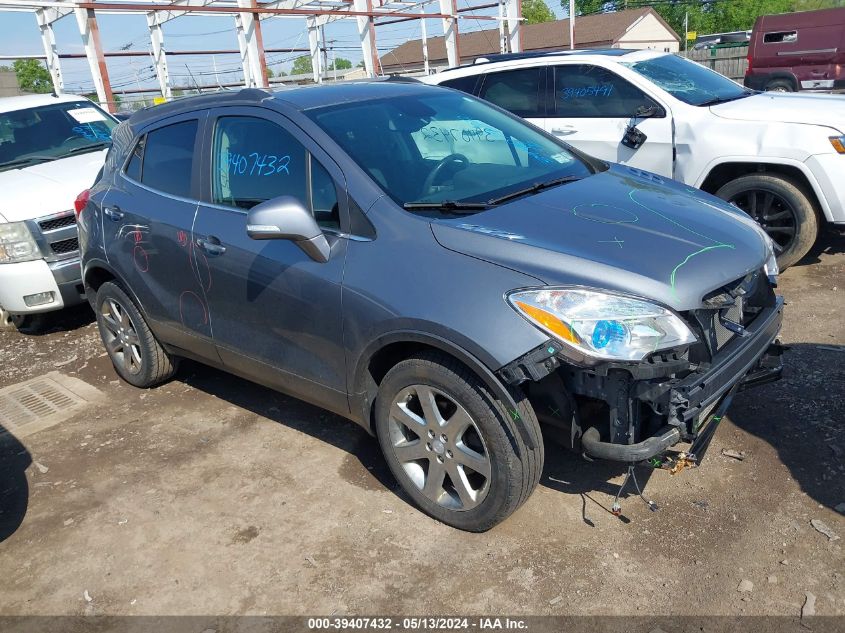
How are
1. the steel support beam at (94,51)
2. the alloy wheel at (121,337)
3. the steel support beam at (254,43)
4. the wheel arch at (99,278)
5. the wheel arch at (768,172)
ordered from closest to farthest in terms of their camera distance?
the wheel arch at (99,278) → the alloy wheel at (121,337) → the wheel arch at (768,172) → the steel support beam at (94,51) → the steel support beam at (254,43)

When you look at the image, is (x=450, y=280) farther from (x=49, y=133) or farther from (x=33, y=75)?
(x=33, y=75)

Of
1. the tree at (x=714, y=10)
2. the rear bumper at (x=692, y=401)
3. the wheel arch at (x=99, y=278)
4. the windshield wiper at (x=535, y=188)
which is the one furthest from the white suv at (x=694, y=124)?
the tree at (x=714, y=10)

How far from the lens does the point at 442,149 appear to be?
3611mm

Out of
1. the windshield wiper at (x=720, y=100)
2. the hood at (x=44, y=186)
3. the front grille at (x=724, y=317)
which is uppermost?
the windshield wiper at (x=720, y=100)

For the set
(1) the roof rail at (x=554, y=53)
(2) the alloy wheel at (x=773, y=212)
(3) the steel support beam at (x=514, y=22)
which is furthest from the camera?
(3) the steel support beam at (x=514, y=22)

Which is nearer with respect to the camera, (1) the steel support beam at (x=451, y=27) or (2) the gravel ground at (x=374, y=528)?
(2) the gravel ground at (x=374, y=528)

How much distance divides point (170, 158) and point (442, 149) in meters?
1.67

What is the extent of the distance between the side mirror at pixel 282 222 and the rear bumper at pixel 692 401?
1.45 m

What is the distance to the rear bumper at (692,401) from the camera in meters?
2.56

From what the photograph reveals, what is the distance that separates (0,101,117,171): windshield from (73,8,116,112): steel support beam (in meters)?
8.74

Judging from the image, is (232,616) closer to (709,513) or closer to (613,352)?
(613,352)

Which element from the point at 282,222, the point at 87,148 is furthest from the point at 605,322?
the point at 87,148

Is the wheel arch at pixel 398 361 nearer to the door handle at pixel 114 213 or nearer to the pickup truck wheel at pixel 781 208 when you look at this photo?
the door handle at pixel 114 213

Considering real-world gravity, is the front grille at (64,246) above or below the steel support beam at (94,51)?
below
